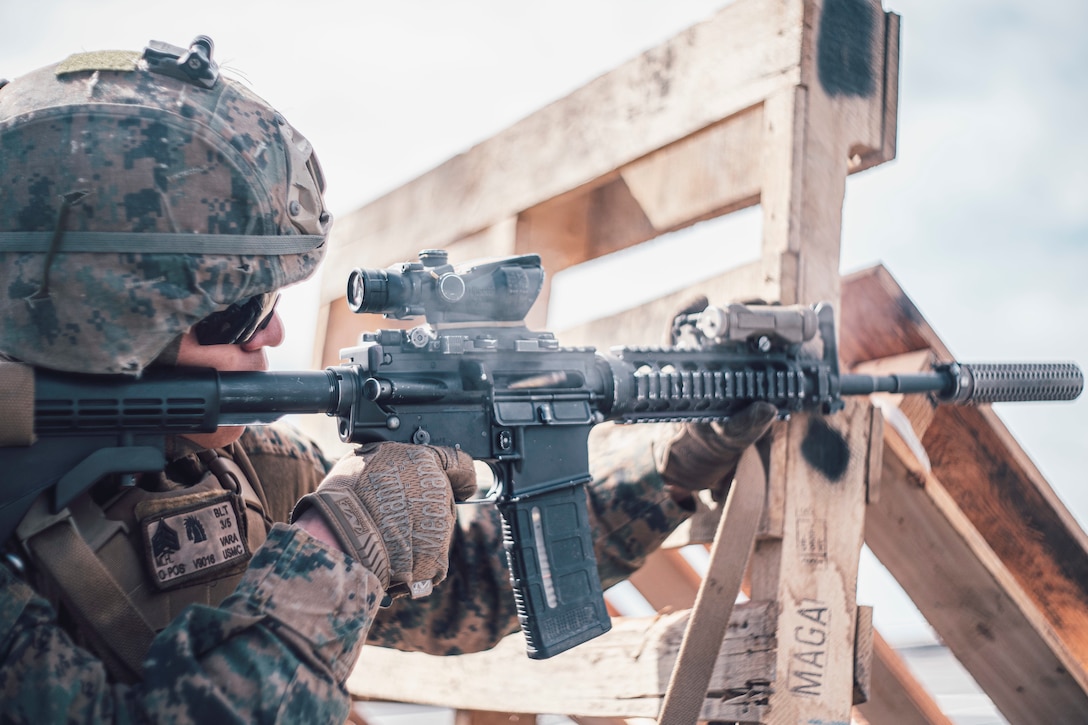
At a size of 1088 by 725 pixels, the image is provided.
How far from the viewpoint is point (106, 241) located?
167 cm

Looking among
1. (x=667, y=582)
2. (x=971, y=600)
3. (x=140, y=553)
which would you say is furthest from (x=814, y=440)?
(x=140, y=553)

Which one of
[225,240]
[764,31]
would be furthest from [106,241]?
[764,31]

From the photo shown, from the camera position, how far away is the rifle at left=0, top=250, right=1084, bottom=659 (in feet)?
5.52

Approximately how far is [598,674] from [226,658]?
43.3 inches

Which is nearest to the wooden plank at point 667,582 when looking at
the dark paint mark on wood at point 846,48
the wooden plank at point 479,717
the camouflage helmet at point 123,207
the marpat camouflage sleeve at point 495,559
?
the wooden plank at point 479,717

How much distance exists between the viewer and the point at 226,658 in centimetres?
148

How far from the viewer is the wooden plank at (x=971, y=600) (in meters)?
2.49

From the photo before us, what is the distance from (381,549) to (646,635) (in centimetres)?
83

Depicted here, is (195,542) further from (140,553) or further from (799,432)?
(799,432)

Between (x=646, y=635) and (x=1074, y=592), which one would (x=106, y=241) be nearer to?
(x=646, y=635)

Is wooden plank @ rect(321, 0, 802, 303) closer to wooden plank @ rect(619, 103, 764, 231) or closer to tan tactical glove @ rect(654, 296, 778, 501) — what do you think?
wooden plank @ rect(619, 103, 764, 231)

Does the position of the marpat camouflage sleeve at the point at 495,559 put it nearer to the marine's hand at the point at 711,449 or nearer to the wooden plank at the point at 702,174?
the marine's hand at the point at 711,449

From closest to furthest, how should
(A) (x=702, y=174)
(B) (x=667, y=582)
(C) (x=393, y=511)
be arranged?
(C) (x=393, y=511) < (A) (x=702, y=174) < (B) (x=667, y=582)

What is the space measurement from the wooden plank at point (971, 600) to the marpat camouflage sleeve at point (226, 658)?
149 centimetres
